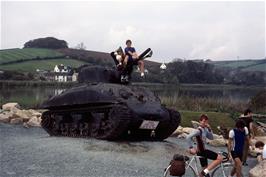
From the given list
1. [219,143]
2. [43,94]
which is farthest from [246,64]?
[219,143]

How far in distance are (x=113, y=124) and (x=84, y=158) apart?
3236 mm

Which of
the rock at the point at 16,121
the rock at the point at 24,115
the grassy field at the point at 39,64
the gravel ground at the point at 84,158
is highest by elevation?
the grassy field at the point at 39,64

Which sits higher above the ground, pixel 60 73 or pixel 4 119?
pixel 60 73

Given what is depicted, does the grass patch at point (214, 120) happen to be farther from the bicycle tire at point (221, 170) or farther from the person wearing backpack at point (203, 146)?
the person wearing backpack at point (203, 146)

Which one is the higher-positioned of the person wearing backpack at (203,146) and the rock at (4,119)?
the person wearing backpack at (203,146)

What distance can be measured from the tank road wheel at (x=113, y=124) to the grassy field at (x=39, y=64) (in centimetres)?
5428

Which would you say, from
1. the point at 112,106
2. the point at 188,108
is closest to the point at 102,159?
the point at 112,106

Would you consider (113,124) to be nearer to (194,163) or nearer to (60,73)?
(194,163)

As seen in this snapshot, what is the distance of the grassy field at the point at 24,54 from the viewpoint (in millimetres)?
77275

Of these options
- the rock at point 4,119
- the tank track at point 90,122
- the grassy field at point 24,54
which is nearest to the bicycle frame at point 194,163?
the tank track at point 90,122

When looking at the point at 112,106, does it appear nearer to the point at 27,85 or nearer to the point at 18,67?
the point at 27,85

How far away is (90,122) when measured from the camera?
17.0 meters

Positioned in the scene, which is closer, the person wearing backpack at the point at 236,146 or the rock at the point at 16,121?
the person wearing backpack at the point at 236,146

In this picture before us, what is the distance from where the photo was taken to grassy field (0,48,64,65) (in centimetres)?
7728
